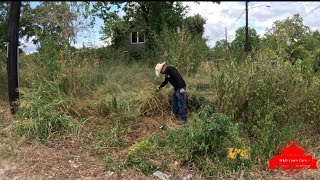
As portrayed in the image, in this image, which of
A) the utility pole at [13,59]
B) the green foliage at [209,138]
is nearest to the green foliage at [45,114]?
the utility pole at [13,59]

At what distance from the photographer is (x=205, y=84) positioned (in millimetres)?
7660

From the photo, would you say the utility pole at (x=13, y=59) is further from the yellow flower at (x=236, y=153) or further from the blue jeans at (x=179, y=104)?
the yellow flower at (x=236, y=153)

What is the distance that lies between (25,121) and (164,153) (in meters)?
2.70

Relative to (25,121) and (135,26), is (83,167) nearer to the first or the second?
(25,121)

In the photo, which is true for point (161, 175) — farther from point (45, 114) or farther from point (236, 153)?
point (45, 114)

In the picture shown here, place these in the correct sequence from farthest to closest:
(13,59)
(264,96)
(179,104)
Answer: (179,104) < (13,59) < (264,96)

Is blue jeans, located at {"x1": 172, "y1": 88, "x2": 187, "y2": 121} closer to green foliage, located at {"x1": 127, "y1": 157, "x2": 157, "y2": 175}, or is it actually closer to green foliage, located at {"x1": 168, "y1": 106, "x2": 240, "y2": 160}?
green foliage, located at {"x1": 168, "y1": 106, "x2": 240, "y2": 160}

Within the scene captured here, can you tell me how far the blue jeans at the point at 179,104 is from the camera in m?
6.34

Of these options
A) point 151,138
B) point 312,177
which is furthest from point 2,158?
point 312,177

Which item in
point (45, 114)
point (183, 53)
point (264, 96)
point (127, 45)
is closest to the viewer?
point (264, 96)

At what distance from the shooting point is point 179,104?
6410 mm

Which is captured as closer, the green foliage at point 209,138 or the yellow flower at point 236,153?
the green foliage at point 209,138

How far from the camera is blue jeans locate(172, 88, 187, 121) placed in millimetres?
6343

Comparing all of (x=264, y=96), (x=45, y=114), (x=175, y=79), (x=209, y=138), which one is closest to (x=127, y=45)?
(x=175, y=79)
